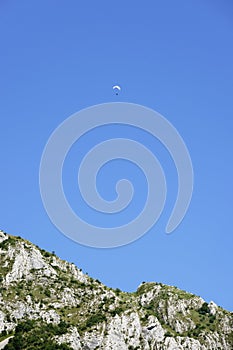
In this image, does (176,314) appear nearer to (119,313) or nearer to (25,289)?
(119,313)

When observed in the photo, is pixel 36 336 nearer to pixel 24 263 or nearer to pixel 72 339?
pixel 72 339

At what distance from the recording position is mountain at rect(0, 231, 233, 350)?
162000mm

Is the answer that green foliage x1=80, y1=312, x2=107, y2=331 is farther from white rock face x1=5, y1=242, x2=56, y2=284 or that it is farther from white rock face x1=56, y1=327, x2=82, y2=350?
white rock face x1=5, y1=242, x2=56, y2=284

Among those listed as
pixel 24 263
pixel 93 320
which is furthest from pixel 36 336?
pixel 24 263

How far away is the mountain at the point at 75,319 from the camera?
531 feet

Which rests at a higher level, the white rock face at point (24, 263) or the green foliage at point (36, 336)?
the white rock face at point (24, 263)

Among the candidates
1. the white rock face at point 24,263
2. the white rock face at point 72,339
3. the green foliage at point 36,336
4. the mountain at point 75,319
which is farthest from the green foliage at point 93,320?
the white rock face at point 24,263

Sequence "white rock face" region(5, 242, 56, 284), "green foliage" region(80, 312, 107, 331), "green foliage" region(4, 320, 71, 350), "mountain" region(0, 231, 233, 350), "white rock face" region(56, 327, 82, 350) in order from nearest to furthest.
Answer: "green foliage" region(4, 320, 71, 350) → "white rock face" region(56, 327, 82, 350) → "mountain" region(0, 231, 233, 350) → "green foliage" region(80, 312, 107, 331) → "white rock face" region(5, 242, 56, 284)

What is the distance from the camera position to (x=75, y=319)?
176m

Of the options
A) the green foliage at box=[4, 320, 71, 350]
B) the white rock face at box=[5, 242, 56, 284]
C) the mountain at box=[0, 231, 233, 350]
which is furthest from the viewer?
the white rock face at box=[5, 242, 56, 284]

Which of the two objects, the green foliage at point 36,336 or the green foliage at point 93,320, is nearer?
the green foliage at point 36,336

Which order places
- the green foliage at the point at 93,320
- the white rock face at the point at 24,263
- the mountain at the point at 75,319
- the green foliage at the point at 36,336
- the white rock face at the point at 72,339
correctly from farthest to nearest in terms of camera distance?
the white rock face at the point at 24,263 < the green foliage at the point at 93,320 < the mountain at the point at 75,319 < the white rock face at the point at 72,339 < the green foliage at the point at 36,336

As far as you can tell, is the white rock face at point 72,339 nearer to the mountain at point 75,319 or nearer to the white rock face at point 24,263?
the mountain at point 75,319

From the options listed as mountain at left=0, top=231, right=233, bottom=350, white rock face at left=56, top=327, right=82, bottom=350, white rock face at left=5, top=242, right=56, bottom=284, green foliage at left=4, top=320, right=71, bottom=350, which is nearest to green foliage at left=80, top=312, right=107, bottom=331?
mountain at left=0, top=231, right=233, bottom=350
